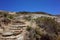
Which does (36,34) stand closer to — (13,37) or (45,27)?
(13,37)

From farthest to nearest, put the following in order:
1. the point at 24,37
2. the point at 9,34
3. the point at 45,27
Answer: the point at 45,27 → the point at 9,34 → the point at 24,37

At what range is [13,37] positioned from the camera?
14547mm

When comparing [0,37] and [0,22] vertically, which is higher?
[0,22]

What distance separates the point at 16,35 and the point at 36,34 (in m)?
1.81

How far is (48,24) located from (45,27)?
119 centimetres

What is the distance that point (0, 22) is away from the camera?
19.1 m

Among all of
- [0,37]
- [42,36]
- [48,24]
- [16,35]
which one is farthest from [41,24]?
[0,37]

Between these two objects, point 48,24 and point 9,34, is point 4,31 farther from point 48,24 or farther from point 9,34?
point 48,24

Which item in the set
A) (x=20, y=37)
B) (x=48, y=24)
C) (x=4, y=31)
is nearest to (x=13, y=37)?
(x=20, y=37)

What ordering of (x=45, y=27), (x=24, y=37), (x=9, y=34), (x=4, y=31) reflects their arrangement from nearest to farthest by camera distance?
(x=24, y=37), (x=9, y=34), (x=4, y=31), (x=45, y=27)

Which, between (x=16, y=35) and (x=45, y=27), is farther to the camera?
(x=45, y=27)

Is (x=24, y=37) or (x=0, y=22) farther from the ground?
(x=0, y=22)

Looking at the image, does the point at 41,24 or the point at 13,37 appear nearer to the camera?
the point at 13,37

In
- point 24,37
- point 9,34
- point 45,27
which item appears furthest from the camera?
point 45,27
